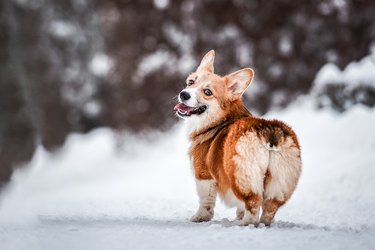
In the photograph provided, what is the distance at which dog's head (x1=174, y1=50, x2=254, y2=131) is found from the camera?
15.1 ft

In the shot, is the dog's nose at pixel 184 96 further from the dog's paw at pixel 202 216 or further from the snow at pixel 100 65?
the snow at pixel 100 65

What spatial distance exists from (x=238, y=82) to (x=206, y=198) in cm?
98

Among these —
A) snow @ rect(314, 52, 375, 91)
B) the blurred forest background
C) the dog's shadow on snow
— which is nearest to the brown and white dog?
the dog's shadow on snow

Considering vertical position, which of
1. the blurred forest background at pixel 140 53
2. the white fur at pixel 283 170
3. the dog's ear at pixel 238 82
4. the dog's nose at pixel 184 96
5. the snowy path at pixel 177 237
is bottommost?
the snowy path at pixel 177 237

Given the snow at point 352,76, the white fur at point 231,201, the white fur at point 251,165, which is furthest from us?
the snow at point 352,76

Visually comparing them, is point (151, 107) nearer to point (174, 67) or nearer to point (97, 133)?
point (174, 67)

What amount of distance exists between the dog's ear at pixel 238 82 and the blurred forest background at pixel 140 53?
Result: 712cm

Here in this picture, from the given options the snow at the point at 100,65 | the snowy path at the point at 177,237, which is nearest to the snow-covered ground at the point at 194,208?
the snowy path at the point at 177,237

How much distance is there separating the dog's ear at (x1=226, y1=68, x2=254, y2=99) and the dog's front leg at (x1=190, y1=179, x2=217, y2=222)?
74cm

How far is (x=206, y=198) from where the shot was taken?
15.3ft

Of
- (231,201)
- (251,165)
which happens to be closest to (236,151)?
(251,165)

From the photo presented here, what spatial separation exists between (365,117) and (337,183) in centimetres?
206

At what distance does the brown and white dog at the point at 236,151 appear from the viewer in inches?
164

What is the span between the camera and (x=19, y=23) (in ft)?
55.7
